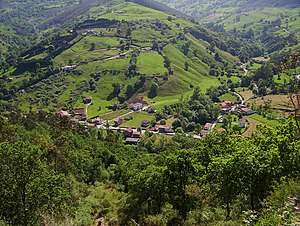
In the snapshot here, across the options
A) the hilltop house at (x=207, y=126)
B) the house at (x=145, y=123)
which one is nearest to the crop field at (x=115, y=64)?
the house at (x=145, y=123)

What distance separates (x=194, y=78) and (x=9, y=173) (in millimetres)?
154069

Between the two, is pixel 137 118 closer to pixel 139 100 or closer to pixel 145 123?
pixel 145 123

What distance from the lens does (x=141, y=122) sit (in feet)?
418

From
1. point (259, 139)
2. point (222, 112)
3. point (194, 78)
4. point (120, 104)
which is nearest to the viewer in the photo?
point (259, 139)

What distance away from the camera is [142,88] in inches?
6102

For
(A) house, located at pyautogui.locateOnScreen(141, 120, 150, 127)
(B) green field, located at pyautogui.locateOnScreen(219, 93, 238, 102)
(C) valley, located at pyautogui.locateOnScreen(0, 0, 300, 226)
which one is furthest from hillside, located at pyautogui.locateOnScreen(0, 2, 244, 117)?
(A) house, located at pyautogui.locateOnScreen(141, 120, 150, 127)

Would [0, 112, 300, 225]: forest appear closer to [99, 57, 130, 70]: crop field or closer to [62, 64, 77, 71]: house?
[99, 57, 130, 70]: crop field

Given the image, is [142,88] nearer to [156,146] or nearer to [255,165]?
[156,146]

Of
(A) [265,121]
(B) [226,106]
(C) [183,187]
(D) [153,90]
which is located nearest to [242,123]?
(A) [265,121]

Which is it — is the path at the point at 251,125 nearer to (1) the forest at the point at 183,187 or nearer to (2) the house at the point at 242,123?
(2) the house at the point at 242,123

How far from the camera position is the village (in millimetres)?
115125

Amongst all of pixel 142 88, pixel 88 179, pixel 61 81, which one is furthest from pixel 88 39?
pixel 88 179

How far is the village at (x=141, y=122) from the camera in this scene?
115 metres

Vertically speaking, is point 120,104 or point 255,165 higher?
point 255,165
